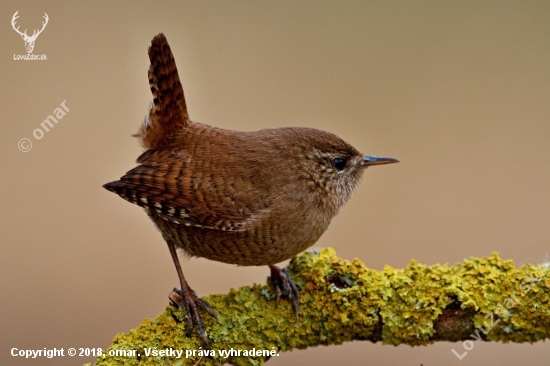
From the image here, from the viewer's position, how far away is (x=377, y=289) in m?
3.21

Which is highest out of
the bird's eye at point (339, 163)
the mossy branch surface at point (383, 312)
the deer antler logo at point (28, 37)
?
the deer antler logo at point (28, 37)

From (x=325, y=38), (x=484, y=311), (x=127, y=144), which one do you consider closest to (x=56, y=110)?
(x=127, y=144)

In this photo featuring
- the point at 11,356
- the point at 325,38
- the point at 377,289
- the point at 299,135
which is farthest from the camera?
the point at 325,38

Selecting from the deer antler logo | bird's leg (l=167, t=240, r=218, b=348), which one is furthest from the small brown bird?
the deer antler logo

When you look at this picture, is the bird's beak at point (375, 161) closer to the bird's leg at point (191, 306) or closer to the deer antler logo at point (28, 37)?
the bird's leg at point (191, 306)

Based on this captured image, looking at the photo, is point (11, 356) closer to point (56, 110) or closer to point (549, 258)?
point (56, 110)

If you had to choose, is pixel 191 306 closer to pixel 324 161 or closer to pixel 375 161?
pixel 324 161

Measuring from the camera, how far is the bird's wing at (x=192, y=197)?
3.25m

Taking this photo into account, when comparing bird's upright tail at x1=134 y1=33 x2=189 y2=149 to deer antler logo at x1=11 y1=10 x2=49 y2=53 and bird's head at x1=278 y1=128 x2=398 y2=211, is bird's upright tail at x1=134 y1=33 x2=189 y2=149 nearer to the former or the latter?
bird's head at x1=278 y1=128 x2=398 y2=211

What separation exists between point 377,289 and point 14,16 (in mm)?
4686

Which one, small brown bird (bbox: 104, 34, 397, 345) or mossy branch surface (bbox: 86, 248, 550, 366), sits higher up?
small brown bird (bbox: 104, 34, 397, 345)

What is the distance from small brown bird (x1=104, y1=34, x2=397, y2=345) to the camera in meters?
3.25

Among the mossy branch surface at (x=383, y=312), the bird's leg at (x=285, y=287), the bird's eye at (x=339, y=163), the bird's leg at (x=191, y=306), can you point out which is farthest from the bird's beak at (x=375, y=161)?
the bird's leg at (x=191, y=306)

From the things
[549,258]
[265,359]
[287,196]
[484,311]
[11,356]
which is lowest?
[11,356]
